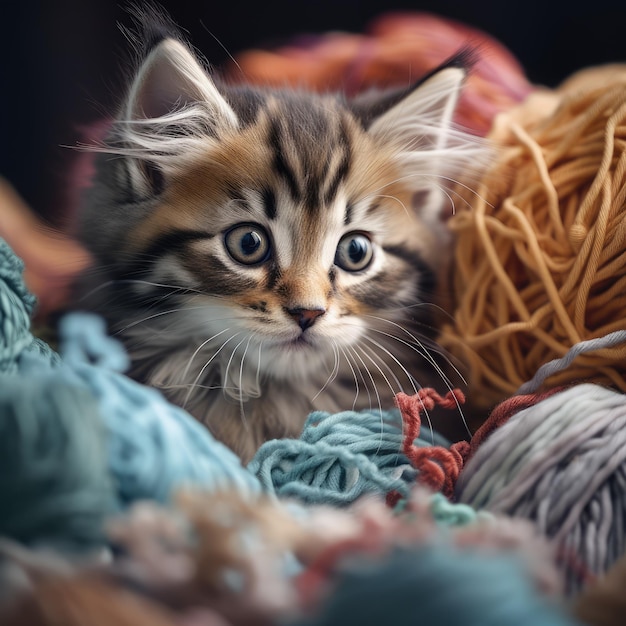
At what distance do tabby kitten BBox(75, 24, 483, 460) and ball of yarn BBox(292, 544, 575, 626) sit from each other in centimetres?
50

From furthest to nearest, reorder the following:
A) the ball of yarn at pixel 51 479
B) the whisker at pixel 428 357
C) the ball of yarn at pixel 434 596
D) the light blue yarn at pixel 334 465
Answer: the whisker at pixel 428 357
the light blue yarn at pixel 334 465
the ball of yarn at pixel 51 479
the ball of yarn at pixel 434 596

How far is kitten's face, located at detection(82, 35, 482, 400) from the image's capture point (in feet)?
3.23

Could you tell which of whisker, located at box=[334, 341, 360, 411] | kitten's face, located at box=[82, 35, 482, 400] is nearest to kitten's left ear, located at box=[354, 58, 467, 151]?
kitten's face, located at box=[82, 35, 482, 400]

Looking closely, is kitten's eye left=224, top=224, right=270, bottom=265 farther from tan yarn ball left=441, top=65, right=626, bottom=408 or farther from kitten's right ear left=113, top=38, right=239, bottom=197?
tan yarn ball left=441, top=65, right=626, bottom=408

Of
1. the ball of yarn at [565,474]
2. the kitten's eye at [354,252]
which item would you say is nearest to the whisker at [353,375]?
the kitten's eye at [354,252]

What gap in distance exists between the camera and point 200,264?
100 centimetres

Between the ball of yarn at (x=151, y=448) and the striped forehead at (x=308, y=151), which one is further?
the striped forehead at (x=308, y=151)

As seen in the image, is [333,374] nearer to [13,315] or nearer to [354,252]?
[354,252]

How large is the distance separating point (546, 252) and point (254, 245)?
0.46m

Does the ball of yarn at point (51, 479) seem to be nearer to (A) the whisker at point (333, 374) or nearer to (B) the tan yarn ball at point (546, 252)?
(A) the whisker at point (333, 374)

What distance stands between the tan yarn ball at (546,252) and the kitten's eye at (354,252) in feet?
0.63

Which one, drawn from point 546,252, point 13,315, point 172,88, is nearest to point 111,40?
point 172,88

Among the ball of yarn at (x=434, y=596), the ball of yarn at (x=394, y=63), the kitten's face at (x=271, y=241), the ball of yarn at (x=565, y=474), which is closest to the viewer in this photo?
the ball of yarn at (x=434, y=596)

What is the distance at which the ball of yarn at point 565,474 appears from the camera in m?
0.72
